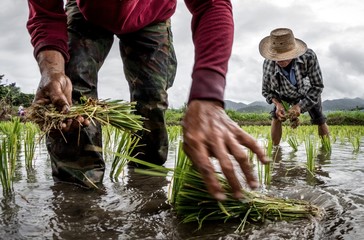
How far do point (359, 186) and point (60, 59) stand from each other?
1.77 metres

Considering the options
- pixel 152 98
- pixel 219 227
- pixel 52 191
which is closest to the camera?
pixel 219 227

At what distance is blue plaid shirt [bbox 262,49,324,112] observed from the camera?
475 cm

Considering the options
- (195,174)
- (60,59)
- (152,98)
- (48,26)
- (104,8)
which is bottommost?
(195,174)

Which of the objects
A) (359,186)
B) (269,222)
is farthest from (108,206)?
(359,186)

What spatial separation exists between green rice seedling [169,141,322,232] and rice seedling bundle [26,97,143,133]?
596 millimetres

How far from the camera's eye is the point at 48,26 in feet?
6.74

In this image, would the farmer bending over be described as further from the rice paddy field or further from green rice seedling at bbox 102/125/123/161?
the rice paddy field

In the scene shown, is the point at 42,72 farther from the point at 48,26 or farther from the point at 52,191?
the point at 52,191

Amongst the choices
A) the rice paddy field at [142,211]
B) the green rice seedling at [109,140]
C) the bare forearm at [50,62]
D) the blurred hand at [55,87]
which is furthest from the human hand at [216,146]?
the bare forearm at [50,62]

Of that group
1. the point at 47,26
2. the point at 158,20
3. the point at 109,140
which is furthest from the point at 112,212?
the point at 158,20

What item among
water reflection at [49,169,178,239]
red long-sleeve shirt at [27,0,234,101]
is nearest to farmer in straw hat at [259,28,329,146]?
red long-sleeve shirt at [27,0,234,101]

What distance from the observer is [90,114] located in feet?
6.27

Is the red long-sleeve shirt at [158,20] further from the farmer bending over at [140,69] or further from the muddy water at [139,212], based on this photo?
the muddy water at [139,212]

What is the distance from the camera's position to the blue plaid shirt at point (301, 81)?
4.75 meters
